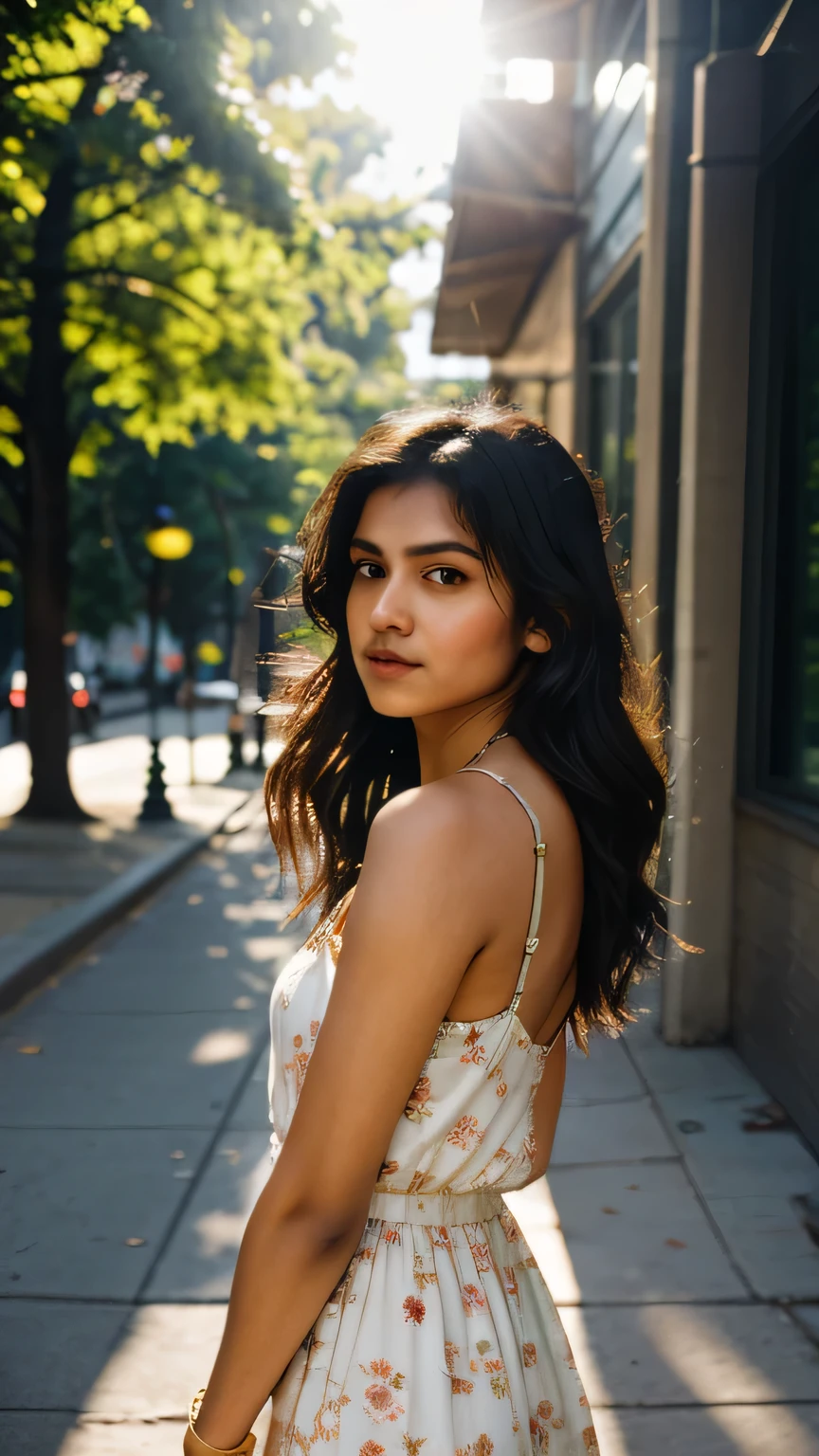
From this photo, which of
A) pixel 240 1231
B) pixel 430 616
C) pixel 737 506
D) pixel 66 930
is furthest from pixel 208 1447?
pixel 66 930

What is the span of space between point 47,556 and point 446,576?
13.1 m

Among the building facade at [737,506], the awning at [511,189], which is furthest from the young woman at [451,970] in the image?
the awning at [511,189]

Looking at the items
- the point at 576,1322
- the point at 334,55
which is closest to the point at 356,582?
the point at 576,1322

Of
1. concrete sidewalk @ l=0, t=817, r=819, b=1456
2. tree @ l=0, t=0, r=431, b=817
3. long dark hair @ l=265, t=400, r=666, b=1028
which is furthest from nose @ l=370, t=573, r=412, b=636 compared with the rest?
tree @ l=0, t=0, r=431, b=817

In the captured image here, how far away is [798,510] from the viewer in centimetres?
575

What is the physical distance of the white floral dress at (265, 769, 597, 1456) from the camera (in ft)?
4.89

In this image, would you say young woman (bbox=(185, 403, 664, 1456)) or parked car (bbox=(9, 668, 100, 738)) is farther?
parked car (bbox=(9, 668, 100, 738))

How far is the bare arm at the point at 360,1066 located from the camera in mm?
1362

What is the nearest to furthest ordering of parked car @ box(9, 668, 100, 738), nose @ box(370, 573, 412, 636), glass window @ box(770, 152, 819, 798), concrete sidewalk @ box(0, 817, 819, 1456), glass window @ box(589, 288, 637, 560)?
nose @ box(370, 573, 412, 636) < concrete sidewalk @ box(0, 817, 819, 1456) < glass window @ box(770, 152, 819, 798) < glass window @ box(589, 288, 637, 560) < parked car @ box(9, 668, 100, 738)

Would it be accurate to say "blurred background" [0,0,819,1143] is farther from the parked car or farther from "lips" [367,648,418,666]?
the parked car

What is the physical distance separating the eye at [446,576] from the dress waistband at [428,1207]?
724mm

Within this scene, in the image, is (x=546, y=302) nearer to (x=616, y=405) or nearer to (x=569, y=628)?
(x=616, y=405)

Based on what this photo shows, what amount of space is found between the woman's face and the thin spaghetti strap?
0.47ft

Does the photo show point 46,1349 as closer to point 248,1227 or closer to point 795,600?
point 248,1227
